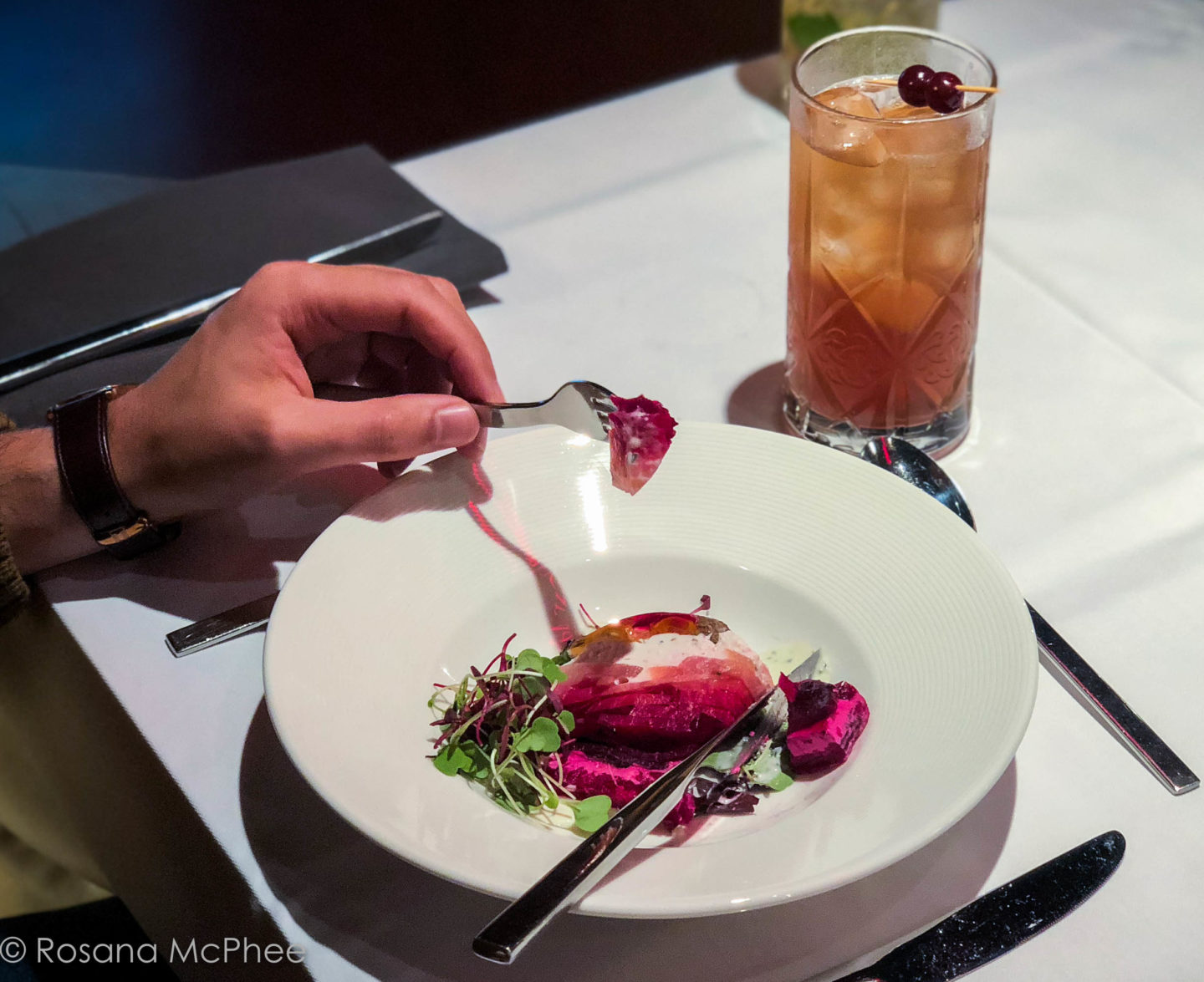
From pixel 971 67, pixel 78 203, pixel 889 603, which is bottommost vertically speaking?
pixel 78 203

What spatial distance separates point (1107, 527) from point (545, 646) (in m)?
0.47

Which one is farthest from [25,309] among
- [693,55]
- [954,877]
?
[693,55]

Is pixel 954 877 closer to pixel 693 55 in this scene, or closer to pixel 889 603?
pixel 889 603

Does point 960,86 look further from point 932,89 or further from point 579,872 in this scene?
point 579,872

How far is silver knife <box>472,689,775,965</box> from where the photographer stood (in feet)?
1.77

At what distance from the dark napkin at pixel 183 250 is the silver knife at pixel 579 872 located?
0.71m

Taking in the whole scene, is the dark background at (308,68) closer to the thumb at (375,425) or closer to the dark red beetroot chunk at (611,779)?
the thumb at (375,425)

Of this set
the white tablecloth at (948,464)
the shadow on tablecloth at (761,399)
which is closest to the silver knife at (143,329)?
the white tablecloth at (948,464)

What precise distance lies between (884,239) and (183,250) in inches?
29.2

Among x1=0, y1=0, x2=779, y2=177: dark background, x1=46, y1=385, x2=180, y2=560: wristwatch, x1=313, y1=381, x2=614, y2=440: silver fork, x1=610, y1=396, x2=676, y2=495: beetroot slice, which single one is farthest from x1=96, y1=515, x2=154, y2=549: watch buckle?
x1=0, y1=0, x2=779, y2=177: dark background

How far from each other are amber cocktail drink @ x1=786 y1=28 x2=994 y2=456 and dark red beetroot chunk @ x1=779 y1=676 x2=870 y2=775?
1.10 feet

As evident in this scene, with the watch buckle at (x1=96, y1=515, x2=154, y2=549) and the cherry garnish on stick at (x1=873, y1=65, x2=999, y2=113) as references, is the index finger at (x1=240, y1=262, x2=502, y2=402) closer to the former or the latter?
the watch buckle at (x1=96, y1=515, x2=154, y2=549)

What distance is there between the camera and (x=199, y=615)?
883mm

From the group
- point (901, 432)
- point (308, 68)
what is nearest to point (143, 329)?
point (901, 432)
